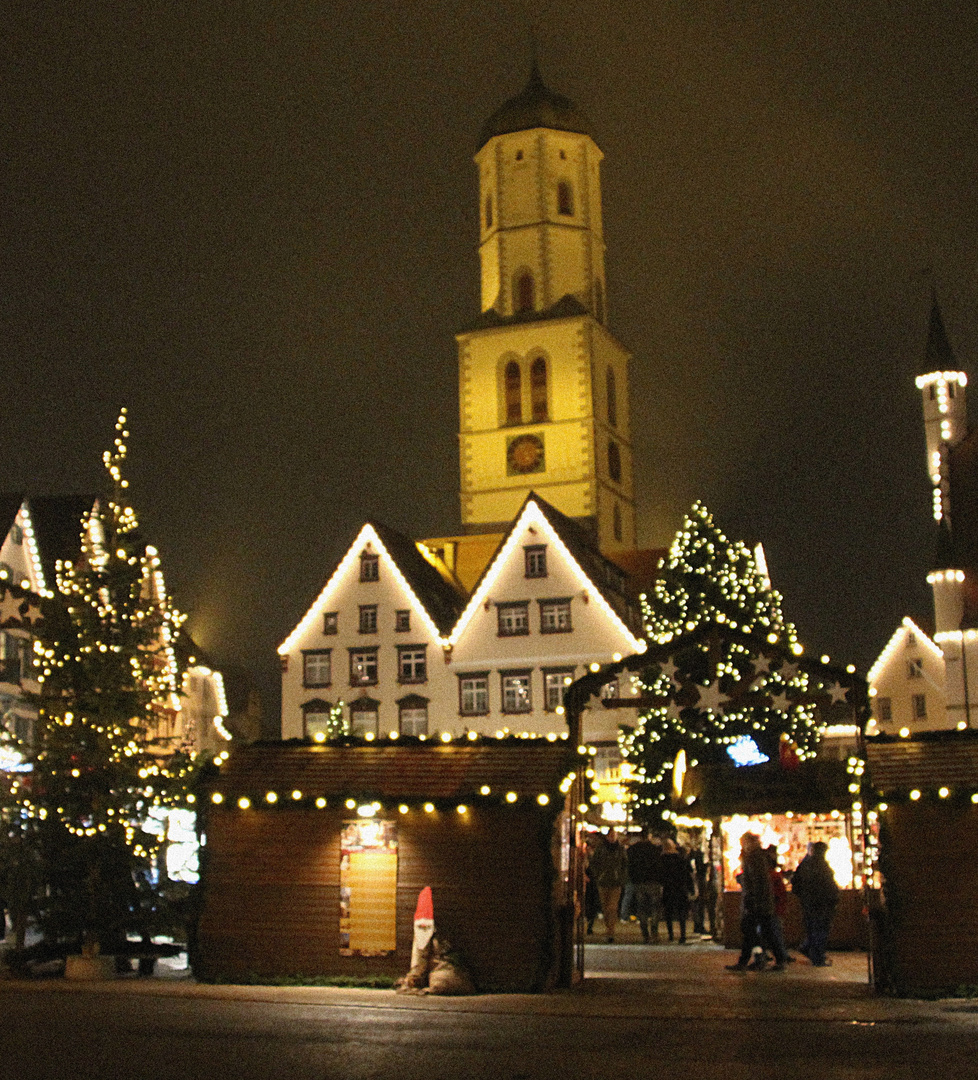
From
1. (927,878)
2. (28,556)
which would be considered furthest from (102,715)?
(28,556)

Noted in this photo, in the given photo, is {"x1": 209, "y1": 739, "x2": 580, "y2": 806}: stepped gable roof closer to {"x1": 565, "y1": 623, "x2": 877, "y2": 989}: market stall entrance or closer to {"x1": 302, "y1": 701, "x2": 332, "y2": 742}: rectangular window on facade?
{"x1": 565, "y1": 623, "x2": 877, "y2": 989}: market stall entrance

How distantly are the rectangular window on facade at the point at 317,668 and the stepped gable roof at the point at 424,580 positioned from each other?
3642 mm

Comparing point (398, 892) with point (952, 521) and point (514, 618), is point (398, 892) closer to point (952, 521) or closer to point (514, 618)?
point (514, 618)

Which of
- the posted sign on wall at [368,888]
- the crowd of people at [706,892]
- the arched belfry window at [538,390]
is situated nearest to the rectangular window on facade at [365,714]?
the crowd of people at [706,892]

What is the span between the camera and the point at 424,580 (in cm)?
5828

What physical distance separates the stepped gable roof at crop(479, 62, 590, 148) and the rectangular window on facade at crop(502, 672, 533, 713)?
3804 cm

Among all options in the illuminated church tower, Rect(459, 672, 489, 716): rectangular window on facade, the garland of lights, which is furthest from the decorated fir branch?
the illuminated church tower

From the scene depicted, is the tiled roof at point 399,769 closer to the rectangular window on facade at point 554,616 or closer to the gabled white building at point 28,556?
the gabled white building at point 28,556

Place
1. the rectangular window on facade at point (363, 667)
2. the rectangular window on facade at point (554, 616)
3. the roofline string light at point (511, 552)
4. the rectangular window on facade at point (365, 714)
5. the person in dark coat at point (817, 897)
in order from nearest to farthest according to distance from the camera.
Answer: the person in dark coat at point (817, 897) < the roofline string light at point (511, 552) < the rectangular window on facade at point (554, 616) < the rectangular window on facade at point (365, 714) < the rectangular window on facade at point (363, 667)

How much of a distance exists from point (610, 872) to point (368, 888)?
30.5ft

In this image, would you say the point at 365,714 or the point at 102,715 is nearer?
the point at 102,715

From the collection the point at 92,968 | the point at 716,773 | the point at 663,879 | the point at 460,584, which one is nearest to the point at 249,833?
the point at 92,968

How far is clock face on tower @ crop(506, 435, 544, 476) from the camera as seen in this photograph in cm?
7869

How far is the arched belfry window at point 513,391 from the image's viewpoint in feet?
263
